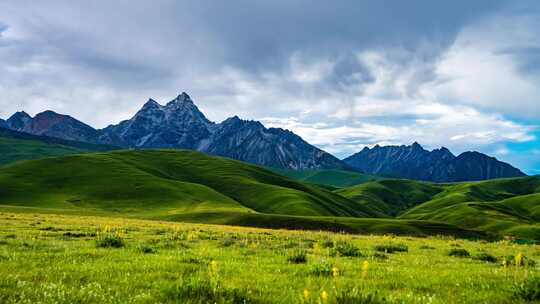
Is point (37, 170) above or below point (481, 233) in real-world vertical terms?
above

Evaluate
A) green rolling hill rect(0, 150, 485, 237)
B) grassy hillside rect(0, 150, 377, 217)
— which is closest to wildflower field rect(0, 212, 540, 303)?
green rolling hill rect(0, 150, 485, 237)

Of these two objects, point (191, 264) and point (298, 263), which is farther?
point (298, 263)

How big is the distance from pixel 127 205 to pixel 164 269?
148 meters

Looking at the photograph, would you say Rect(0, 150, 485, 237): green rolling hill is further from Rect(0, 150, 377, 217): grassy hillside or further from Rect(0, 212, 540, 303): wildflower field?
Rect(0, 212, 540, 303): wildflower field

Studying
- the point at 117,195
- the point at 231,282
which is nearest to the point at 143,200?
the point at 117,195

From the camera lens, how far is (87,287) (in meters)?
9.23

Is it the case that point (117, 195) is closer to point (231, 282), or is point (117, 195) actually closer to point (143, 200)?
point (143, 200)

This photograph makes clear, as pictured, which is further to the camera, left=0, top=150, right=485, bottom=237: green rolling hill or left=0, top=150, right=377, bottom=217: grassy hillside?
left=0, top=150, right=377, bottom=217: grassy hillside

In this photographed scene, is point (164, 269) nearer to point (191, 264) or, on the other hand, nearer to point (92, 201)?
point (191, 264)

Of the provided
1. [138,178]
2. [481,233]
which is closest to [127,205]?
[138,178]


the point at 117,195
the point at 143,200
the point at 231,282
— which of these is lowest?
the point at 143,200

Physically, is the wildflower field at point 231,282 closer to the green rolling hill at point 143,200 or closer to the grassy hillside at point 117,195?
the green rolling hill at point 143,200

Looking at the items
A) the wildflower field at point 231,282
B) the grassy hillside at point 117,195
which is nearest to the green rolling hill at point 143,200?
the grassy hillside at point 117,195

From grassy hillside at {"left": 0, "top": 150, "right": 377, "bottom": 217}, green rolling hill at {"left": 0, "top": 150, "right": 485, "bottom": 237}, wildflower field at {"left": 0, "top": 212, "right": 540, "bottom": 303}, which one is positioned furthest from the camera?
grassy hillside at {"left": 0, "top": 150, "right": 377, "bottom": 217}
